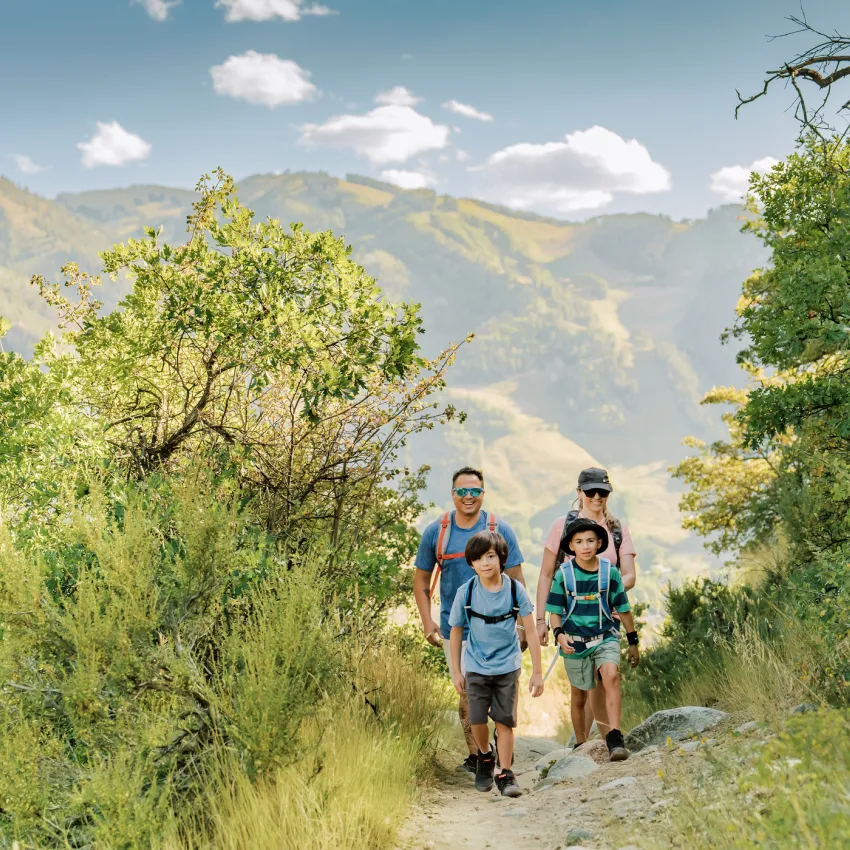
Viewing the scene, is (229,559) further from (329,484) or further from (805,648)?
(805,648)

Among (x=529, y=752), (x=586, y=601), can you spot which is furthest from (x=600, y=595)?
(x=529, y=752)

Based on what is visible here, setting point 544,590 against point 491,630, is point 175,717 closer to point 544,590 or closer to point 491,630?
point 491,630

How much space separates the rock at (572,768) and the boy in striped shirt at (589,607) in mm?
174

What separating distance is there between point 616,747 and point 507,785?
2.48ft

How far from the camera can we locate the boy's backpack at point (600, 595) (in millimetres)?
5637

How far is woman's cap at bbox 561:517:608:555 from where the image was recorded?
18.5ft

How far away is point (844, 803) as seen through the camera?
2.85m

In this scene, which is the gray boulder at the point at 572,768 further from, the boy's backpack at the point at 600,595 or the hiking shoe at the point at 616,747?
the boy's backpack at the point at 600,595

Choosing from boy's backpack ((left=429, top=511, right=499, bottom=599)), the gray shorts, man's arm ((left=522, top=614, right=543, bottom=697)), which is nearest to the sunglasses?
boy's backpack ((left=429, top=511, right=499, bottom=599))

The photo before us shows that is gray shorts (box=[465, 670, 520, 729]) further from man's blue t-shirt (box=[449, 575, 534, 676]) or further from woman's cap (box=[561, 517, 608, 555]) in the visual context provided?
woman's cap (box=[561, 517, 608, 555])

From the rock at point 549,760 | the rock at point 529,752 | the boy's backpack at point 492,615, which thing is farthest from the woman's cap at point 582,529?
the rock at point 529,752

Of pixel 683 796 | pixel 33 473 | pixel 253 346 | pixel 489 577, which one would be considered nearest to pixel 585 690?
pixel 489 577

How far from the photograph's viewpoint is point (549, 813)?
15.3ft

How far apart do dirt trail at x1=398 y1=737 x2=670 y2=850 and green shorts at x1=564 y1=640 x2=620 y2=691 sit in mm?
483
